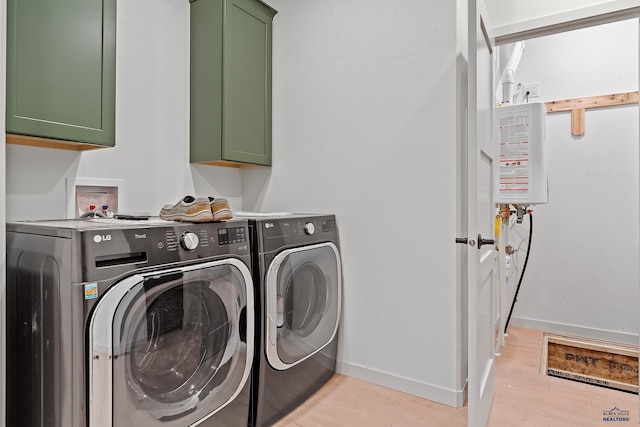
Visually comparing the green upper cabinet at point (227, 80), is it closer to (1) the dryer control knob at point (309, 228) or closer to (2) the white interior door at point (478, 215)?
(1) the dryer control knob at point (309, 228)

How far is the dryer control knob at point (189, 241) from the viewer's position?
55.2 inches

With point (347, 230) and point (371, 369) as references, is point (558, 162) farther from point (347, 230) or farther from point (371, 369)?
point (371, 369)

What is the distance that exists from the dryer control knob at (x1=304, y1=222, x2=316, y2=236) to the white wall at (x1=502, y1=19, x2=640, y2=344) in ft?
7.71

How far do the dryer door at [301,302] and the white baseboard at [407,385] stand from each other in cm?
25

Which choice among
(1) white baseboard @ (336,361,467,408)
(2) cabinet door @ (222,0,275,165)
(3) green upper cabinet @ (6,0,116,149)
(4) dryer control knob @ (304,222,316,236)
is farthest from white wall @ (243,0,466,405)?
(3) green upper cabinet @ (6,0,116,149)

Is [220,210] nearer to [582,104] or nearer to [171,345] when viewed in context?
[171,345]

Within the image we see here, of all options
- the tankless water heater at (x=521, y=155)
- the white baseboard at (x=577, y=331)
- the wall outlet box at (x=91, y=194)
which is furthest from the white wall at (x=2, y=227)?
the white baseboard at (x=577, y=331)

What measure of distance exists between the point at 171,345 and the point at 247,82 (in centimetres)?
163

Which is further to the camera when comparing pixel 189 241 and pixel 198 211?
pixel 198 211

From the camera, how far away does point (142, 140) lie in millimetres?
2105

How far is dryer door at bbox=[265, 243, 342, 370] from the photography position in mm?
1776

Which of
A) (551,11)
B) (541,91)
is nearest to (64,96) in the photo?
(551,11)

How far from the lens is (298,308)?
198cm

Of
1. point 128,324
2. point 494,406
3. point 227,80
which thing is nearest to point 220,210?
point 128,324
